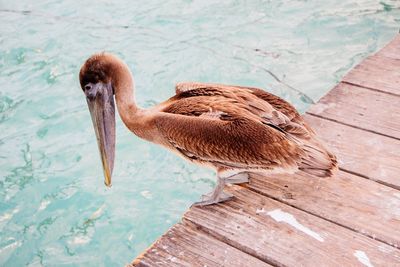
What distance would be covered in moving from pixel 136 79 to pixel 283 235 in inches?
159

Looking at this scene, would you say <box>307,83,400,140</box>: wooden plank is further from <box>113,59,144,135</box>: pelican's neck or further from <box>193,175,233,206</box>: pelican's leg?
<box>113,59,144,135</box>: pelican's neck

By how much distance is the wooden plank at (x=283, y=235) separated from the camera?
185 cm

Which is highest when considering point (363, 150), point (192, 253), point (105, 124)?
point (105, 124)

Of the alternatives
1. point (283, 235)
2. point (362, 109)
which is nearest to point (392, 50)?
point (362, 109)

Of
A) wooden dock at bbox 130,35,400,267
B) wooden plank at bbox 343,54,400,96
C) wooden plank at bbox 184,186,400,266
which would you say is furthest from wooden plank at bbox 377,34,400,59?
wooden plank at bbox 184,186,400,266

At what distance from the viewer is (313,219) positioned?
6.60 feet

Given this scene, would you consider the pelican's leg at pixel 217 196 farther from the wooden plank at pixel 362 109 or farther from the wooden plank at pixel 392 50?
the wooden plank at pixel 392 50

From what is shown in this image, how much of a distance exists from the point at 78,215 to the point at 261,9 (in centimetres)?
408

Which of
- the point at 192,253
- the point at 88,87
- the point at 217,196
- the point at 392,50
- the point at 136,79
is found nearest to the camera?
the point at 192,253

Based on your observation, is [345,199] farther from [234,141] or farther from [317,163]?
[234,141]

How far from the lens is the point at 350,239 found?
1.91 m

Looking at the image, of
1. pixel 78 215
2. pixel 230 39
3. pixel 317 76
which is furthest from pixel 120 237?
pixel 230 39

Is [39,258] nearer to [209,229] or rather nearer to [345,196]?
[209,229]

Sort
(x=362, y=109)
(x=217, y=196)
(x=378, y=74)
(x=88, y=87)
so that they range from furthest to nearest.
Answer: (x=378, y=74), (x=362, y=109), (x=88, y=87), (x=217, y=196)
